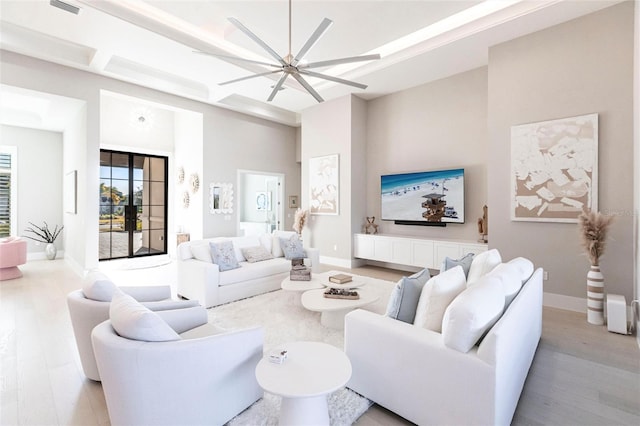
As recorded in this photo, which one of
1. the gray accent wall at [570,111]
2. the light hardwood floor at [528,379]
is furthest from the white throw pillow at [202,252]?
the gray accent wall at [570,111]

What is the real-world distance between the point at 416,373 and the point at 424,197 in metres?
4.25

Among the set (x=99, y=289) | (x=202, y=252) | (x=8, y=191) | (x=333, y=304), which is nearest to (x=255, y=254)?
(x=202, y=252)

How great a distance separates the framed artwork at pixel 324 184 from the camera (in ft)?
21.2

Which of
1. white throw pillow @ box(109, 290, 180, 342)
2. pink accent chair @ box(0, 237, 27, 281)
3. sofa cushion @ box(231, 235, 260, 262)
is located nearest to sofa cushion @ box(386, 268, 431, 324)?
white throw pillow @ box(109, 290, 180, 342)

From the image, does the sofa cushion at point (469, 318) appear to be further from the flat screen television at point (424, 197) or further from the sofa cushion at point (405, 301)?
the flat screen television at point (424, 197)

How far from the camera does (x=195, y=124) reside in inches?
281

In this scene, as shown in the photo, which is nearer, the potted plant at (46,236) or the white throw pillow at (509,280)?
the white throw pillow at (509,280)

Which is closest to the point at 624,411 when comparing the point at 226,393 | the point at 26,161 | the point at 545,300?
the point at 545,300

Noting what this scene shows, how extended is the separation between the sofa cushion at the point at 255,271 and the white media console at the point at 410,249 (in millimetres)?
1955

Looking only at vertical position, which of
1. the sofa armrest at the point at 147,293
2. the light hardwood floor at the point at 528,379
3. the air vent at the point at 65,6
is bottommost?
the light hardwood floor at the point at 528,379

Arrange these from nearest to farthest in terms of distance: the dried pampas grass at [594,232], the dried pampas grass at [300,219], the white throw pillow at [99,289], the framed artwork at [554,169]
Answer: the white throw pillow at [99,289], the dried pampas grass at [594,232], the framed artwork at [554,169], the dried pampas grass at [300,219]

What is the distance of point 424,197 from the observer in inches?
220

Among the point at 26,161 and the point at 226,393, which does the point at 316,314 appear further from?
the point at 26,161

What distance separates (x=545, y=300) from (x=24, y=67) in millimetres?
8225
